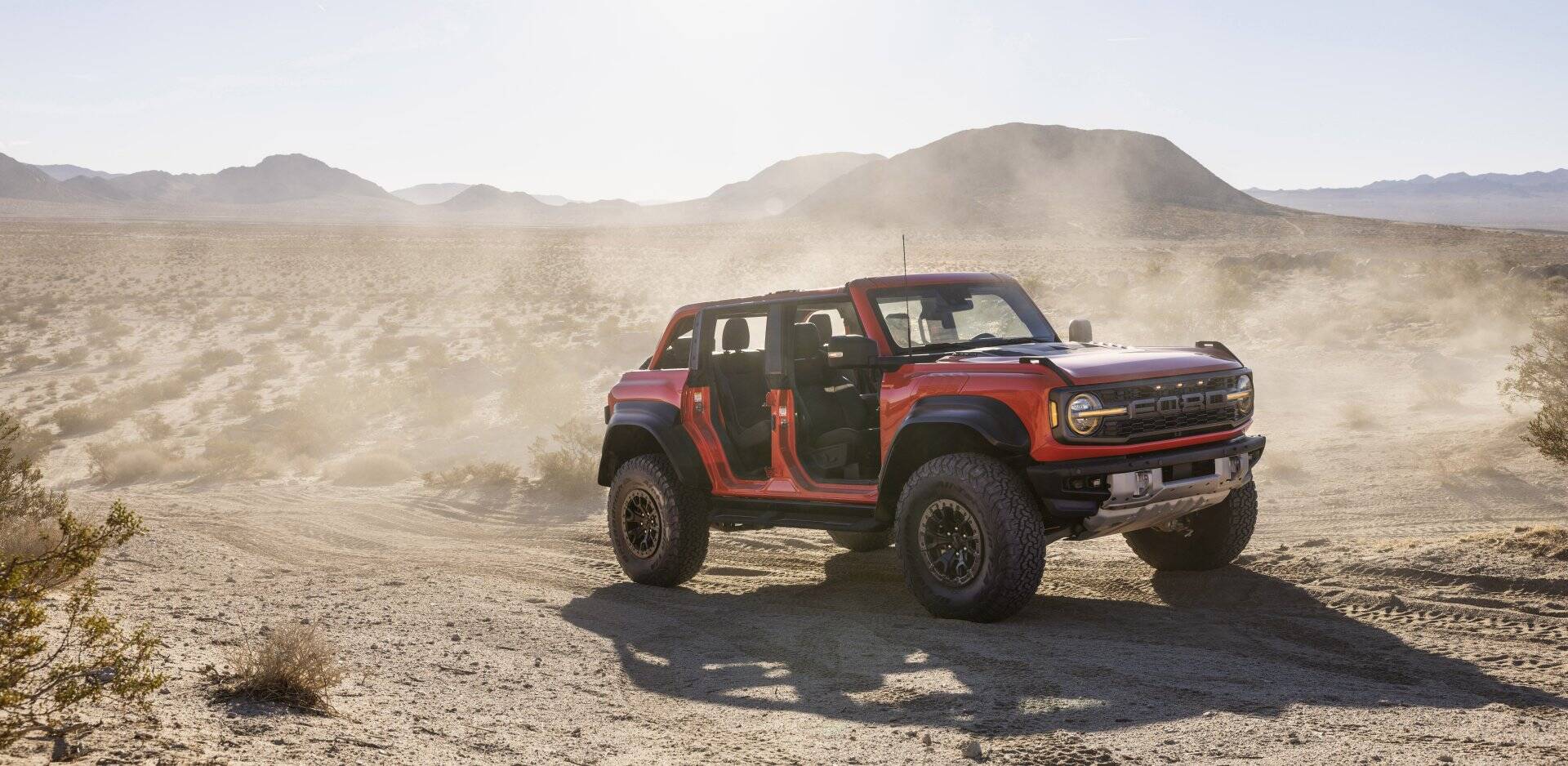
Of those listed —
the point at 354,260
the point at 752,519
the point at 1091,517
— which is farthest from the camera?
the point at 354,260

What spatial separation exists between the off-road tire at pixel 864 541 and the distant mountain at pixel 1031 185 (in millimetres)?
83563

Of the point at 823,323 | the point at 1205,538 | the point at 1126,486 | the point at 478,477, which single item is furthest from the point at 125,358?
the point at 1126,486

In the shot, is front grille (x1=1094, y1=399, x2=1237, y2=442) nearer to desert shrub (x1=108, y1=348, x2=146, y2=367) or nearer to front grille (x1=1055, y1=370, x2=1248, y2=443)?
front grille (x1=1055, y1=370, x2=1248, y2=443)

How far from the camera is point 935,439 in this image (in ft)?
25.2

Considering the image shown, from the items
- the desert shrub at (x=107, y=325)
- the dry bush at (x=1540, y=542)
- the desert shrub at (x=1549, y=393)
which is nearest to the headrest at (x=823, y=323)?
the dry bush at (x=1540, y=542)

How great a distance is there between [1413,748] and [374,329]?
1373 inches

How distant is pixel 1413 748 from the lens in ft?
16.3

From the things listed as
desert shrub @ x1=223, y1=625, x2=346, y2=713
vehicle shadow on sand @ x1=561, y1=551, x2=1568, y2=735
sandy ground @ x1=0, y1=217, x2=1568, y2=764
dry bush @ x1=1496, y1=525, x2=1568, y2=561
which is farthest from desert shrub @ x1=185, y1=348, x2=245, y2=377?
dry bush @ x1=1496, y1=525, x2=1568, y2=561

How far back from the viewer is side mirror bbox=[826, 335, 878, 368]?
25.1 ft

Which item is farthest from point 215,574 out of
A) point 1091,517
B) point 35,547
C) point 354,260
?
point 354,260

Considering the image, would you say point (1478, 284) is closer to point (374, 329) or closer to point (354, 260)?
point (374, 329)

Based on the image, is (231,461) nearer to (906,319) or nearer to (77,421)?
(77,421)

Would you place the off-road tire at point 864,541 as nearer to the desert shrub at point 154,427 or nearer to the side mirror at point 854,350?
the side mirror at point 854,350

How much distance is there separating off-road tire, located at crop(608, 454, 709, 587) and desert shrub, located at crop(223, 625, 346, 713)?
3.58 m
